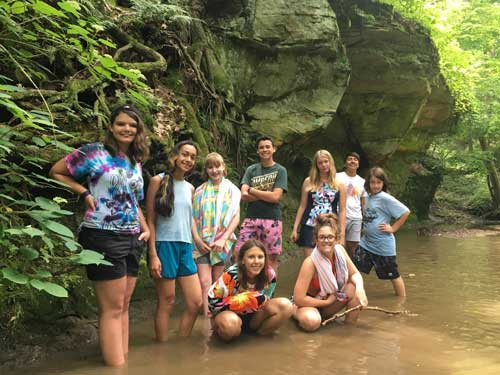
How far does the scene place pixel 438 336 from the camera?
4.09 meters

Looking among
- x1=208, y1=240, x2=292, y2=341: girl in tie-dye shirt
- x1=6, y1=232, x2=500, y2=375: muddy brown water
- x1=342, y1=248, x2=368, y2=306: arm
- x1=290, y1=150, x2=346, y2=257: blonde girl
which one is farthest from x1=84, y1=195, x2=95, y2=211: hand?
x1=290, y1=150, x2=346, y2=257: blonde girl

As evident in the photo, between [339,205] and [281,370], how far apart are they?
2.54m

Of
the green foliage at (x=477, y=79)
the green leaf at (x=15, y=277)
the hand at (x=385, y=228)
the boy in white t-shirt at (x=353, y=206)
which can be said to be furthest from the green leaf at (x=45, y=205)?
the green foliage at (x=477, y=79)

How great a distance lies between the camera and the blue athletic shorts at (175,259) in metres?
3.85

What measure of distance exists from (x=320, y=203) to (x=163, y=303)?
7.65 ft

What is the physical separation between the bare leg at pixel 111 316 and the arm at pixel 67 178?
1.97 feet

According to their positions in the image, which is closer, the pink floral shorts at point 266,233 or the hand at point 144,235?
the hand at point 144,235

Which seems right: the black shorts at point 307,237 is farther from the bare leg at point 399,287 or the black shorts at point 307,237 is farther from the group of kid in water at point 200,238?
the bare leg at point 399,287

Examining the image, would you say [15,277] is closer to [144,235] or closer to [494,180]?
[144,235]

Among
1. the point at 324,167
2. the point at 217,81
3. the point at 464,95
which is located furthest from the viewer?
the point at 464,95

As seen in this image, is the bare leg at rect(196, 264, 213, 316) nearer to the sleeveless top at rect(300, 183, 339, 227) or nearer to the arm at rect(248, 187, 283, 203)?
the arm at rect(248, 187, 283, 203)

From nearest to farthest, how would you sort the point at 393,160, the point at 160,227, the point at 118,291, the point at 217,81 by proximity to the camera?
the point at 118,291 < the point at 160,227 < the point at 217,81 < the point at 393,160

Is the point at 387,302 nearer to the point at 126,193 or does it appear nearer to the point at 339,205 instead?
the point at 339,205

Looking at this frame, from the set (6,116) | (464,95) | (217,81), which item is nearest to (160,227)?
(6,116)
